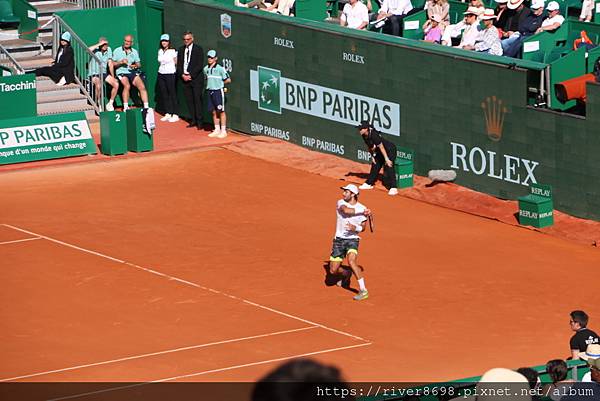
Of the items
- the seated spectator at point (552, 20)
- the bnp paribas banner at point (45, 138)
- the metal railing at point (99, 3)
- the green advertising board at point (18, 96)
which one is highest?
the seated spectator at point (552, 20)

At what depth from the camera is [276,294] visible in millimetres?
19250

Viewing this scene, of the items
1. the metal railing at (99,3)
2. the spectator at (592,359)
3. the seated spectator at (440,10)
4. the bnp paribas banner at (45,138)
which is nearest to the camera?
the spectator at (592,359)

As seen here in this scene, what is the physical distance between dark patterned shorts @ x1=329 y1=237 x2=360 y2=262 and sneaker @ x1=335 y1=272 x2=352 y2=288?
57 centimetres

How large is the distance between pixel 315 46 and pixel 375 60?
1.95 metres

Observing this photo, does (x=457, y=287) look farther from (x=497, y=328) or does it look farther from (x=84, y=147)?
(x=84, y=147)

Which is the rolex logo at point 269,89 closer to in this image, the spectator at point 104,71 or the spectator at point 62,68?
the spectator at point 104,71

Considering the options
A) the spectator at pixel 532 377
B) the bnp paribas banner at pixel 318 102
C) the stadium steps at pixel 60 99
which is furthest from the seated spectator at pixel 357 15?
the spectator at pixel 532 377

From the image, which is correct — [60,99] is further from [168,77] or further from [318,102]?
[318,102]

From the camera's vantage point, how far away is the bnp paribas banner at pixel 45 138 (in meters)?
28.0

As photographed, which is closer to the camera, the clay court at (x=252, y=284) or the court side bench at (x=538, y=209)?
the clay court at (x=252, y=284)

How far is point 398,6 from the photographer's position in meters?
29.1

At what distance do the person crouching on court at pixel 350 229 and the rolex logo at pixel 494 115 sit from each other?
646 cm

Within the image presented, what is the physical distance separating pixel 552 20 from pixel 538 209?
14.5 ft

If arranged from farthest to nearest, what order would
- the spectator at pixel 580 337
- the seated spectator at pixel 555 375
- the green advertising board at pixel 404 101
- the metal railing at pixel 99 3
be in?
the metal railing at pixel 99 3 < the green advertising board at pixel 404 101 < the spectator at pixel 580 337 < the seated spectator at pixel 555 375
